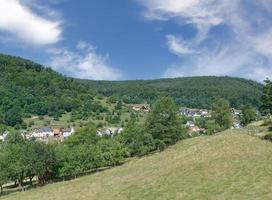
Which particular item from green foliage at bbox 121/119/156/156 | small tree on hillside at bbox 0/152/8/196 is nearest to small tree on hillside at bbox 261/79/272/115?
green foliage at bbox 121/119/156/156

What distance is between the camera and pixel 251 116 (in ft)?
495

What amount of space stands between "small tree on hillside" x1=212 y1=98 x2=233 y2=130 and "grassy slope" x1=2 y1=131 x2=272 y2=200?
41007 millimetres

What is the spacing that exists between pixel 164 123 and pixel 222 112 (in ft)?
119

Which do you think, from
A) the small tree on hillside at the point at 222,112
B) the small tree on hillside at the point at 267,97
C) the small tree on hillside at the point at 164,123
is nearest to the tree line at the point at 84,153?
the small tree on hillside at the point at 164,123

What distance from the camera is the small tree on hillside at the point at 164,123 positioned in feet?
360

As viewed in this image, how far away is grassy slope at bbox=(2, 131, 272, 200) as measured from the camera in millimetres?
65312

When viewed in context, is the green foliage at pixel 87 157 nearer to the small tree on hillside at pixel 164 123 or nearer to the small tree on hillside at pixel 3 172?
the small tree on hillside at pixel 164 123

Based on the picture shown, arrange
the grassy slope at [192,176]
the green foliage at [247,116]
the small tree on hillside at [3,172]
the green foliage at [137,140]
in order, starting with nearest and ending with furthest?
the grassy slope at [192,176], the small tree on hillside at [3,172], the green foliage at [137,140], the green foliage at [247,116]

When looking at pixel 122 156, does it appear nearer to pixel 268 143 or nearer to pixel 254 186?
pixel 268 143

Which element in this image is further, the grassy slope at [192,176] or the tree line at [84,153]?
the tree line at [84,153]

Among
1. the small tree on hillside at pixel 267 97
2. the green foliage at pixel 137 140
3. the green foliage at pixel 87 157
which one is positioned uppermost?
the small tree on hillside at pixel 267 97

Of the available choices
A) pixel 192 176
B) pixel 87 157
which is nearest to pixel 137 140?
pixel 87 157

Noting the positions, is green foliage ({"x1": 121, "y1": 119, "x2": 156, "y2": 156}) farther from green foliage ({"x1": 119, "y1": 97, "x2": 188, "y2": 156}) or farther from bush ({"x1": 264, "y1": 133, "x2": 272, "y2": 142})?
bush ({"x1": 264, "y1": 133, "x2": 272, "y2": 142})

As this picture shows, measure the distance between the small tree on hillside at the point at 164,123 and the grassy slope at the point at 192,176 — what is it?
938 cm
